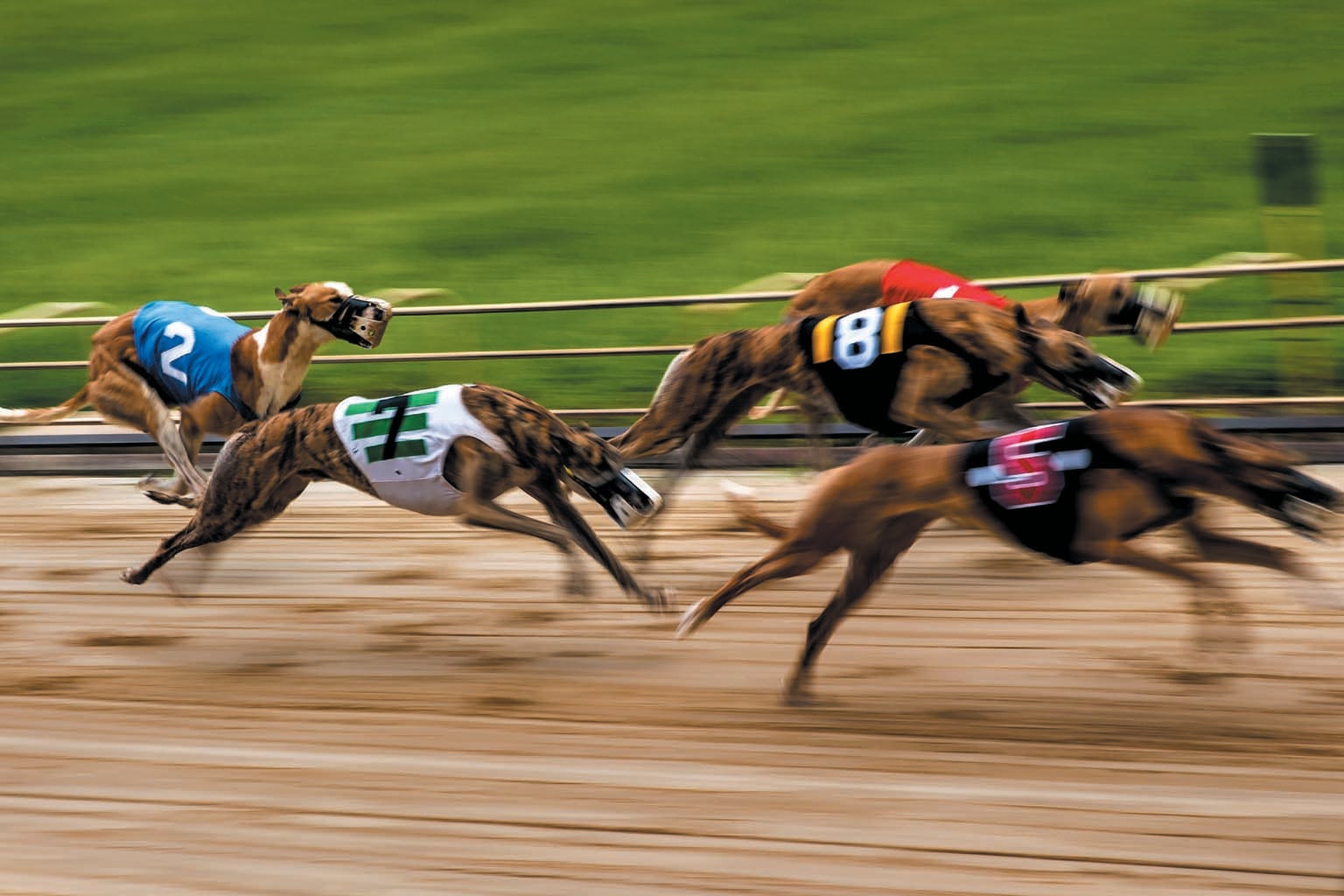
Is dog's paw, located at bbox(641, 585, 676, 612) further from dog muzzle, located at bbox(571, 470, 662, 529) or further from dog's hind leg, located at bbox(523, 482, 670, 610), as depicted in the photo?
dog muzzle, located at bbox(571, 470, 662, 529)

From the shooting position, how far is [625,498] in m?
4.74

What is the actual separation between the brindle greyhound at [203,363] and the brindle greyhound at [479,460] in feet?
3.79

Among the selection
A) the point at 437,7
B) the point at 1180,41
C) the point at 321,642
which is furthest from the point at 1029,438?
the point at 437,7

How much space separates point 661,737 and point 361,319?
2.63m

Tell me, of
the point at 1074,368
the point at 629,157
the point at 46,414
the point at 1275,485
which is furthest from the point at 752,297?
the point at 629,157

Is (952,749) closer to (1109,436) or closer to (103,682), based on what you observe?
(1109,436)

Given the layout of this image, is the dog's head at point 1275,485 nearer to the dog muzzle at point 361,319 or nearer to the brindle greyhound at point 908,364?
the brindle greyhound at point 908,364

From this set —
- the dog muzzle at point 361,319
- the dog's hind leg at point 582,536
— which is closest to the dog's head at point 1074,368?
the dog's hind leg at point 582,536

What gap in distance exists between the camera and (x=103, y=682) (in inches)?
189

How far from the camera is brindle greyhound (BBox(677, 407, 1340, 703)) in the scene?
11.6 ft

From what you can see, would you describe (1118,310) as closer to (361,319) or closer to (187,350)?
(361,319)

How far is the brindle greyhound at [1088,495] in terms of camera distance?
3549 millimetres

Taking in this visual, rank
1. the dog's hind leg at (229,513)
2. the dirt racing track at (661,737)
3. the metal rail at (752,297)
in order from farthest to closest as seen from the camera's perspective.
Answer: the metal rail at (752,297) < the dog's hind leg at (229,513) < the dirt racing track at (661,737)

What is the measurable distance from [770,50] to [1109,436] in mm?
11407
